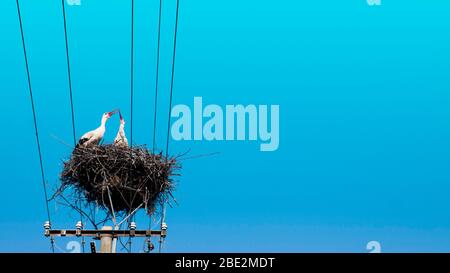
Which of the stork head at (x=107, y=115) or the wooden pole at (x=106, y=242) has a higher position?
the stork head at (x=107, y=115)

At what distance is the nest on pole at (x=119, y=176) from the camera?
13.7 meters

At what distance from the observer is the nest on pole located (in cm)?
1366

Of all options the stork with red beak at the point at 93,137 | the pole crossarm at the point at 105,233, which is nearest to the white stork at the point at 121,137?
the stork with red beak at the point at 93,137

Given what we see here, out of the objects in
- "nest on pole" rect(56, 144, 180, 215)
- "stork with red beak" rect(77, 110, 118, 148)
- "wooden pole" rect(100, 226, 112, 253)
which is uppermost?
"stork with red beak" rect(77, 110, 118, 148)

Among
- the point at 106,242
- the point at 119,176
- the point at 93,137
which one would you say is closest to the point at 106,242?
the point at 106,242

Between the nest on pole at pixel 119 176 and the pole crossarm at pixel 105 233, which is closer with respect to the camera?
the pole crossarm at pixel 105 233

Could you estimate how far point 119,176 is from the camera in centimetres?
1372

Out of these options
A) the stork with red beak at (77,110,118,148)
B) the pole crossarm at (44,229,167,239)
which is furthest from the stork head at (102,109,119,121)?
the pole crossarm at (44,229,167,239)

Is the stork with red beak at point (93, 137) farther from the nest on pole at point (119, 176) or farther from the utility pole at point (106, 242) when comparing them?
the utility pole at point (106, 242)

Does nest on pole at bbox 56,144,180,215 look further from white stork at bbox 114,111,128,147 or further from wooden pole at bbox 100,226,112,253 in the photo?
wooden pole at bbox 100,226,112,253

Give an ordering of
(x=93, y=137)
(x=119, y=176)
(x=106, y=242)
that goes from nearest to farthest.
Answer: (x=106, y=242), (x=119, y=176), (x=93, y=137)

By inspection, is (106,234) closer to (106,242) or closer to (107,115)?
(106,242)
